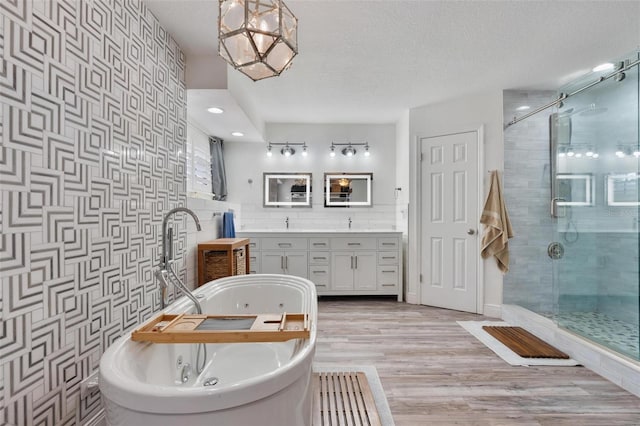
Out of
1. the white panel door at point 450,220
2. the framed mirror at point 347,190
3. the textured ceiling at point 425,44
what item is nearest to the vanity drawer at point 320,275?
the framed mirror at point 347,190

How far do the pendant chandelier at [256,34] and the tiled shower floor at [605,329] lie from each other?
278 centimetres

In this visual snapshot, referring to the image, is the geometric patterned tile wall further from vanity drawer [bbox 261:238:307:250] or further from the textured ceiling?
vanity drawer [bbox 261:238:307:250]

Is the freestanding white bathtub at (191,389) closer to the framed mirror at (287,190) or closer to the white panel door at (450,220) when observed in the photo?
the white panel door at (450,220)

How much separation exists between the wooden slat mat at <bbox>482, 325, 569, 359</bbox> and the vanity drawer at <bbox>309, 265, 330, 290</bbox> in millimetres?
1750

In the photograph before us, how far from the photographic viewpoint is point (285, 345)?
183 cm

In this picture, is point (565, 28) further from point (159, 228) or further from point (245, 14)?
point (159, 228)

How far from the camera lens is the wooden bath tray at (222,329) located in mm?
1188

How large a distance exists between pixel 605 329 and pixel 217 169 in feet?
14.3

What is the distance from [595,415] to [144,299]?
2656mm

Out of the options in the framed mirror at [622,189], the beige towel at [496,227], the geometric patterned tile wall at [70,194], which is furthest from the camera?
the beige towel at [496,227]

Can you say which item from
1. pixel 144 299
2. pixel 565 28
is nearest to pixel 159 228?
pixel 144 299

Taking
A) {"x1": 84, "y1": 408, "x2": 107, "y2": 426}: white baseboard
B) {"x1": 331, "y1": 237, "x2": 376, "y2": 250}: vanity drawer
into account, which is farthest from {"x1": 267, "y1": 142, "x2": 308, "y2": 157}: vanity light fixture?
{"x1": 84, "y1": 408, "x2": 107, "y2": 426}: white baseboard

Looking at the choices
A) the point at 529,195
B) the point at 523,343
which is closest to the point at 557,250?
the point at 529,195

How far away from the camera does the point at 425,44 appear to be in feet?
7.74
